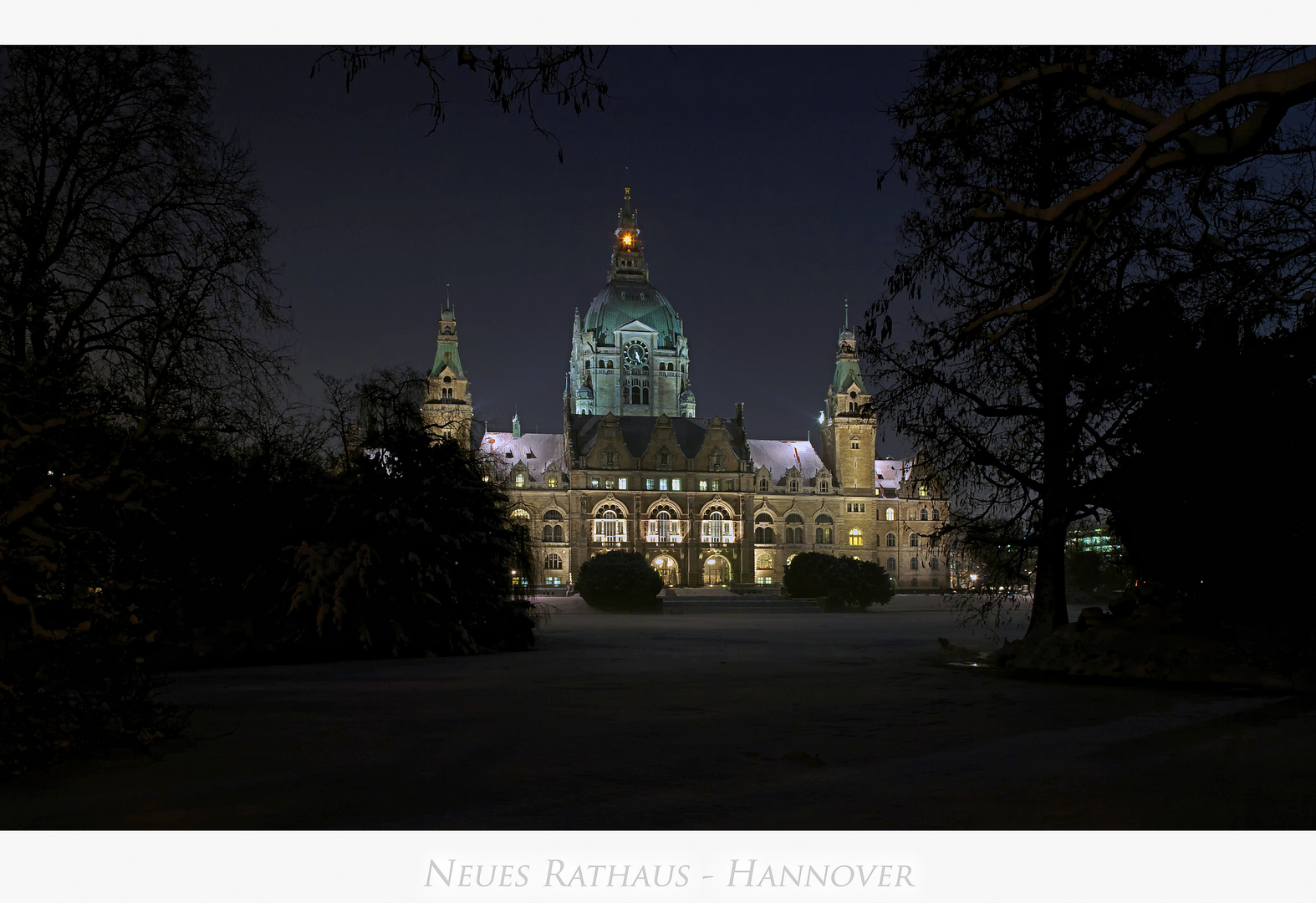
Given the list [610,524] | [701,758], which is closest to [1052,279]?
[701,758]

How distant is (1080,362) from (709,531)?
281ft

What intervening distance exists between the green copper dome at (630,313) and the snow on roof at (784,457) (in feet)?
68.0

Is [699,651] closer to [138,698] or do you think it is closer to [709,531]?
[138,698]

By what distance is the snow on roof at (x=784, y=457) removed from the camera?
355 ft

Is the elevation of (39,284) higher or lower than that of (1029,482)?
higher

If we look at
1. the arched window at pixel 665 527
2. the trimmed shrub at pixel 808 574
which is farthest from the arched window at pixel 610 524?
the trimmed shrub at pixel 808 574

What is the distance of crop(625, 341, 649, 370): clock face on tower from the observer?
121625 mm

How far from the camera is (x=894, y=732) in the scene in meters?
8.36

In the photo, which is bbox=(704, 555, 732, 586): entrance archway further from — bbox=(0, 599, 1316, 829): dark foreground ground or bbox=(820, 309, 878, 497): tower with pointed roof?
bbox=(0, 599, 1316, 829): dark foreground ground

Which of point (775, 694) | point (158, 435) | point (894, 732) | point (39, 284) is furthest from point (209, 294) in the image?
point (894, 732)

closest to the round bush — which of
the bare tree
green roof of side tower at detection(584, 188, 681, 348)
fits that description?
the bare tree

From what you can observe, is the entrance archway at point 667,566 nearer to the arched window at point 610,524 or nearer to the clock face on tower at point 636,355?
the arched window at point 610,524

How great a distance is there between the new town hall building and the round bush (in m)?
48.4

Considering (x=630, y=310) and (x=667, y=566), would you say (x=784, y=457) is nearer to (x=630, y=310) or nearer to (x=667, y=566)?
(x=667, y=566)
